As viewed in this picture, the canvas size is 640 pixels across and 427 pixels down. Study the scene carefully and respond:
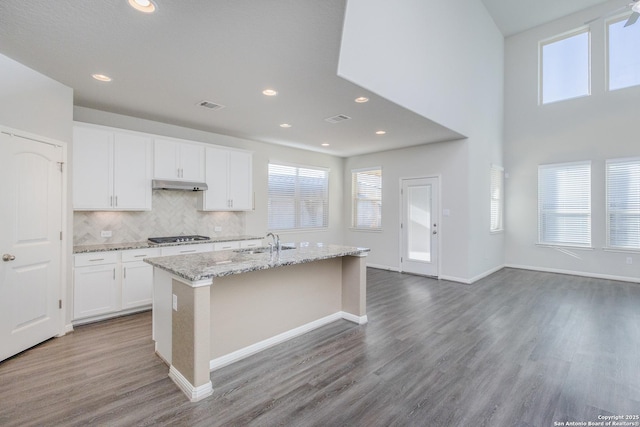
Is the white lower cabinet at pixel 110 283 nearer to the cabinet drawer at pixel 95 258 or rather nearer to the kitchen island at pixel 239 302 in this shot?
the cabinet drawer at pixel 95 258

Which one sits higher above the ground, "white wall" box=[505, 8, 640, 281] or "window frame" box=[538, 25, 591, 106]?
"window frame" box=[538, 25, 591, 106]

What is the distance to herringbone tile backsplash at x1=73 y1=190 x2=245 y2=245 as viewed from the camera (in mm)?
4254

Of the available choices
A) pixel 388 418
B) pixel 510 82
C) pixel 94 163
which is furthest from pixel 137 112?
pixel 510 82

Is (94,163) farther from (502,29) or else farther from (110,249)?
(502,29)

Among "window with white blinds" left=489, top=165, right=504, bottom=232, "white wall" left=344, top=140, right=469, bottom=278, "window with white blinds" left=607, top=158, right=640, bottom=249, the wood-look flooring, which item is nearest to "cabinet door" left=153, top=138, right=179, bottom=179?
the wood-look flooring

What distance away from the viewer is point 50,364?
2.82 m

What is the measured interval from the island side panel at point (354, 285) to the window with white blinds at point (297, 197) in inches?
118

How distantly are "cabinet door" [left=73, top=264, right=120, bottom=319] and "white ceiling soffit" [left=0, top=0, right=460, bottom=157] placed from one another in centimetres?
216

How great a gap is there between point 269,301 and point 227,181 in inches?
112

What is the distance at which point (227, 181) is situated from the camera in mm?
5398

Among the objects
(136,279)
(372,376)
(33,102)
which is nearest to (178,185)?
(136,279)

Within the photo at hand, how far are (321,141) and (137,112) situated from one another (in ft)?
10.4

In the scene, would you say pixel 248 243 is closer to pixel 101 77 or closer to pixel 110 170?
pixel 110 170

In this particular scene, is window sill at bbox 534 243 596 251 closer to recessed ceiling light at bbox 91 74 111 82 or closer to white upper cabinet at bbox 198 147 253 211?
white upper cabinet at bbox 198 147 253 211
